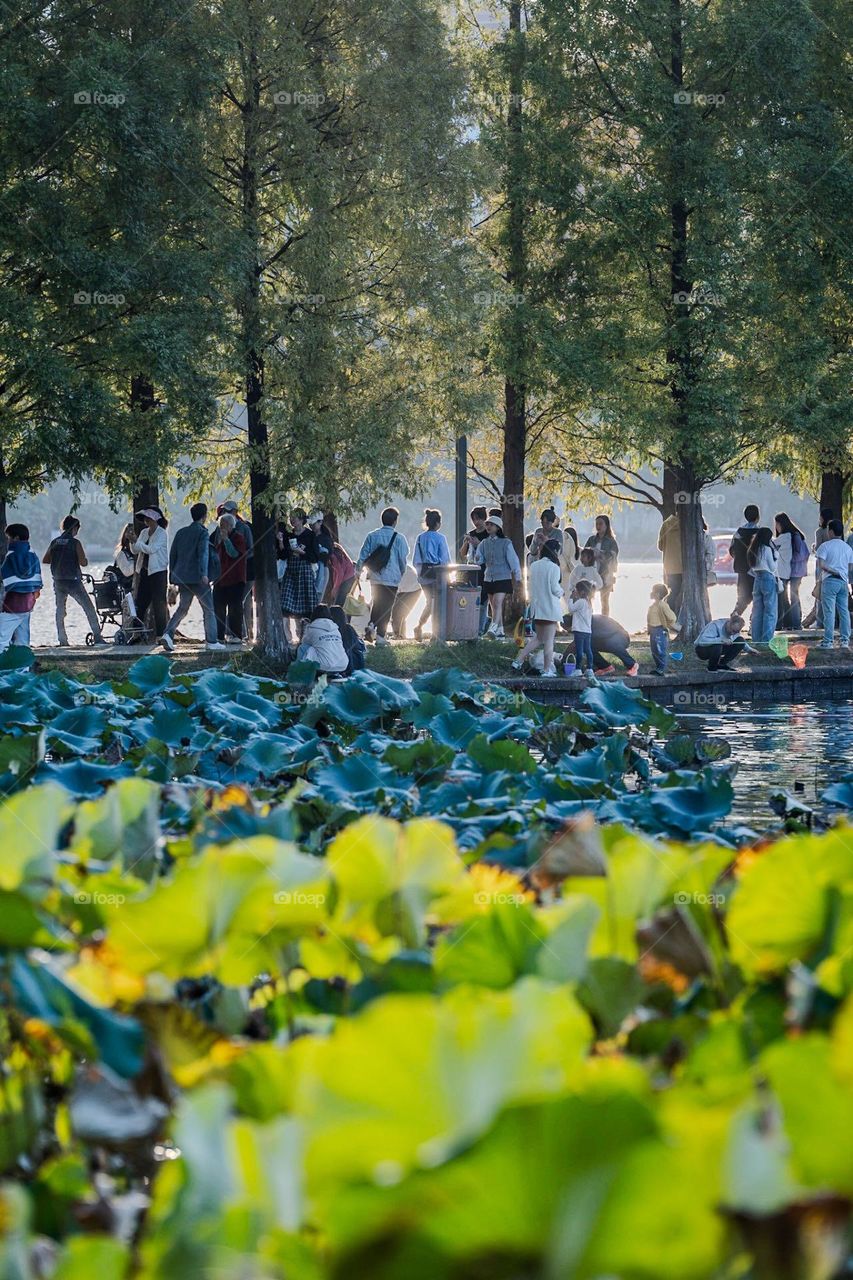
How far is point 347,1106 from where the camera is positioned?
0.82 m

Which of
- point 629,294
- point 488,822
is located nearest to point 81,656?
point 629,294

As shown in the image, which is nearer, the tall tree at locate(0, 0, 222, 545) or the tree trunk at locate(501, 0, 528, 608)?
the tall tree at locate(0, 0, 222, 545)

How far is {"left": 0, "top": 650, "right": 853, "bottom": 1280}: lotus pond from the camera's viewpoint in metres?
0.78

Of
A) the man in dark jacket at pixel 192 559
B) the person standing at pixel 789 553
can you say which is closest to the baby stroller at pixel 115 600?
the man in dark jacket at pixel 192 559

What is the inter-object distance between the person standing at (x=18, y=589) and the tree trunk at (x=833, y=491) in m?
13.5

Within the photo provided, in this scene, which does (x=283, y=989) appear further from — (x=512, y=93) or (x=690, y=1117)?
(x=512, y=93)

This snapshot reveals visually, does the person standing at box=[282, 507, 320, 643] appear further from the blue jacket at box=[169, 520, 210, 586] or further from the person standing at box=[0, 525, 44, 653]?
the person standing at box=[0, 525, 44, 653]

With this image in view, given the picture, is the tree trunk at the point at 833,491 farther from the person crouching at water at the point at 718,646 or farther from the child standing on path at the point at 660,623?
the child standing on path at the point at 660,623

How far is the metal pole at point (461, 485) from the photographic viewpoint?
23953mm
